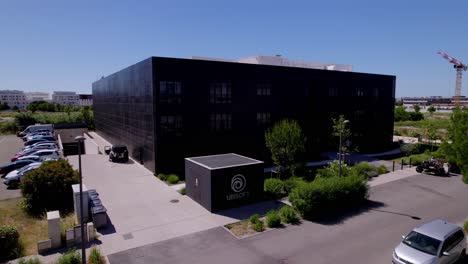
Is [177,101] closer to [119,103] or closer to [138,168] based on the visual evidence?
[138,168]

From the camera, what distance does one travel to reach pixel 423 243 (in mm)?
11422

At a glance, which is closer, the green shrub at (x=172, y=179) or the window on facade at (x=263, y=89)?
the green shrub at (x=172, y=179)

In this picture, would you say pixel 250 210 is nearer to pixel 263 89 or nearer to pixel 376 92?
pixel 263 89

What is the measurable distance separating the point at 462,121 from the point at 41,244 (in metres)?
21.7

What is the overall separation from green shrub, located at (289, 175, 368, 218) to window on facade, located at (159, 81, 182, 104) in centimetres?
1429

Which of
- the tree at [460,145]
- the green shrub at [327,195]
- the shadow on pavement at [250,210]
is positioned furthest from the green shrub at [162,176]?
the tree at [460,145]

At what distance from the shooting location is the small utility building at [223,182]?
17.9 m

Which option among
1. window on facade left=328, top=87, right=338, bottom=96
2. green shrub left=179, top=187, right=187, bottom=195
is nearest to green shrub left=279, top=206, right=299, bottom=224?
green shrub left=179, top=187, right=187, bottom=195

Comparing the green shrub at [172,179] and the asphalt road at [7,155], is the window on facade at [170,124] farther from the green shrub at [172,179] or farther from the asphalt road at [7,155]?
the asphalt road at [7,155]

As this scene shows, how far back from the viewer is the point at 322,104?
116 feet

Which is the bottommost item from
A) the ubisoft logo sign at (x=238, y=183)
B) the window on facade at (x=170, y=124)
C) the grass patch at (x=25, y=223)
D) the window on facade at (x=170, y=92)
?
the grass patch at (x=25, y=223)

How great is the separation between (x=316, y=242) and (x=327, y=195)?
4029 mm

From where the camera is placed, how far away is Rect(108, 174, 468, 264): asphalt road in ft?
40.7

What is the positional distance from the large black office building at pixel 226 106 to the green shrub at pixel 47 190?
27.9 feet
